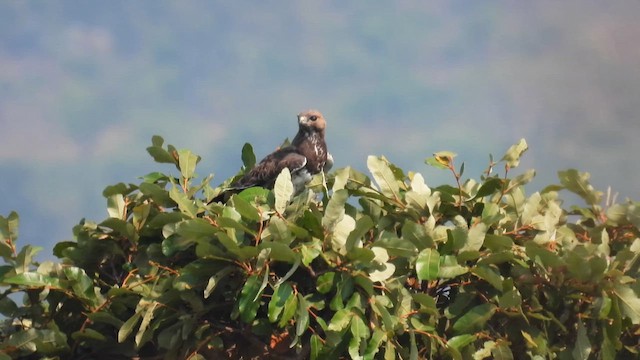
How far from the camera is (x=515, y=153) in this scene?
7141 millimetres

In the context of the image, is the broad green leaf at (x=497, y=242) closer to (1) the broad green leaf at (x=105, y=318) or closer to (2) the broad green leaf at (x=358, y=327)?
(2) the broad green leaf at (x=358, y=327)

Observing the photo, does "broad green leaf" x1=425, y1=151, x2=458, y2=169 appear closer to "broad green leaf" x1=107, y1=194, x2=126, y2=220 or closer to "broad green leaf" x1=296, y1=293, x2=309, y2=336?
"broad green leaf" x1=296, y1=293, x2=309, y2=336

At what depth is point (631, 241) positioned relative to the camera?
7.45m

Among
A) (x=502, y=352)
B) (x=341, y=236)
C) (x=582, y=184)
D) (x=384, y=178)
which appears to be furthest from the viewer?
(x=582, y=184)

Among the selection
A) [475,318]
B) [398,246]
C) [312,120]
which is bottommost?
[475,318]

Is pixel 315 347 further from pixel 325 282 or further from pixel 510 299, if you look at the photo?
pixel 510 299

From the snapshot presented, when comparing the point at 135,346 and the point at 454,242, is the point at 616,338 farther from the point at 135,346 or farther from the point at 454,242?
the point at 135,346

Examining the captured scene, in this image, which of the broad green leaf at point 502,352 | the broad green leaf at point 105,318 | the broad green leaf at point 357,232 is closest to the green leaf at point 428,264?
the broad green leaf at point 357,232

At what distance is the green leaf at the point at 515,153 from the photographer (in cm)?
714

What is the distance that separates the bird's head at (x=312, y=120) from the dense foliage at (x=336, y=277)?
2387 mm

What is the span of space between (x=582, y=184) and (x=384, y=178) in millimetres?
1835

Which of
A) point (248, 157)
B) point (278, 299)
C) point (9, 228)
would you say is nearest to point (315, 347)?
point (278, 299)

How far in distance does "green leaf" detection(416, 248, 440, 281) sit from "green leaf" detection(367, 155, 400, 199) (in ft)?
2.17

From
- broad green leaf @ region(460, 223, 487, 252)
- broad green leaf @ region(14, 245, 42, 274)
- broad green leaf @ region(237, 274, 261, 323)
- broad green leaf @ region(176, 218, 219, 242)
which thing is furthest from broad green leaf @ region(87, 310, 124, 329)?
broad green leaf @ region(460, 223, 487, 252)
